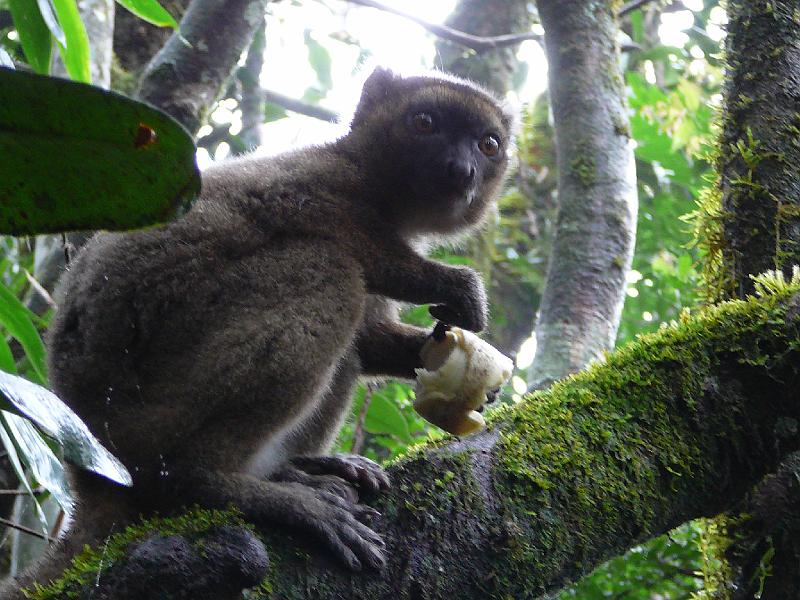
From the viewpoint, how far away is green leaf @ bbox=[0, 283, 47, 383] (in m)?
3.09

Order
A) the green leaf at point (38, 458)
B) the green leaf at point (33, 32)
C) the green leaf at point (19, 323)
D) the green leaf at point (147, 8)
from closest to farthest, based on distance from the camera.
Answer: the green leaf at point (38, 458)
the green leaf at point (19, 323)
the green leaf at point (33, 32)
the green leaf at point (147, 8)

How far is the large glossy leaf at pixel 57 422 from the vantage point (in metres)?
1.54

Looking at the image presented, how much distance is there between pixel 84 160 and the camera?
5.21 feet

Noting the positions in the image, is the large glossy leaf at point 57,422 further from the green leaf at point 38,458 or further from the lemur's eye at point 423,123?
the lemur's eye at point 423,123

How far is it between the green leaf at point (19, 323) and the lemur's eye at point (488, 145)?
2523 millimetres

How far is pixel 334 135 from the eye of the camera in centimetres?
481

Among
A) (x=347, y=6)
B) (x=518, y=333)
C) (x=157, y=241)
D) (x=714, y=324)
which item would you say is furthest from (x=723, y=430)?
(x=347, y=6)

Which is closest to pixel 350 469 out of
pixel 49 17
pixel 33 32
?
pixel 49 17

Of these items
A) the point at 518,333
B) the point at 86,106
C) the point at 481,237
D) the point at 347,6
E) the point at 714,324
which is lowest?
the point at 518,333

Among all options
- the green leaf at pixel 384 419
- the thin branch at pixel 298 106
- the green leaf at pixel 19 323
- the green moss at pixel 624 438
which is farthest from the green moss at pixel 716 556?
the thin branch at pixel 298 106

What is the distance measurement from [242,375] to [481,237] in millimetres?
5398

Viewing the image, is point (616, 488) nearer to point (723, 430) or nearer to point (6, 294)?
point (723, 430)

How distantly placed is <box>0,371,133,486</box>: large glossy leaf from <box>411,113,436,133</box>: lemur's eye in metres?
3.21

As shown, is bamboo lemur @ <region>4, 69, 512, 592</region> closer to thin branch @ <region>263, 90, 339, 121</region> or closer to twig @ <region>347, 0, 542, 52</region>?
twig @ <region>347, 0, 542, 52</region>
